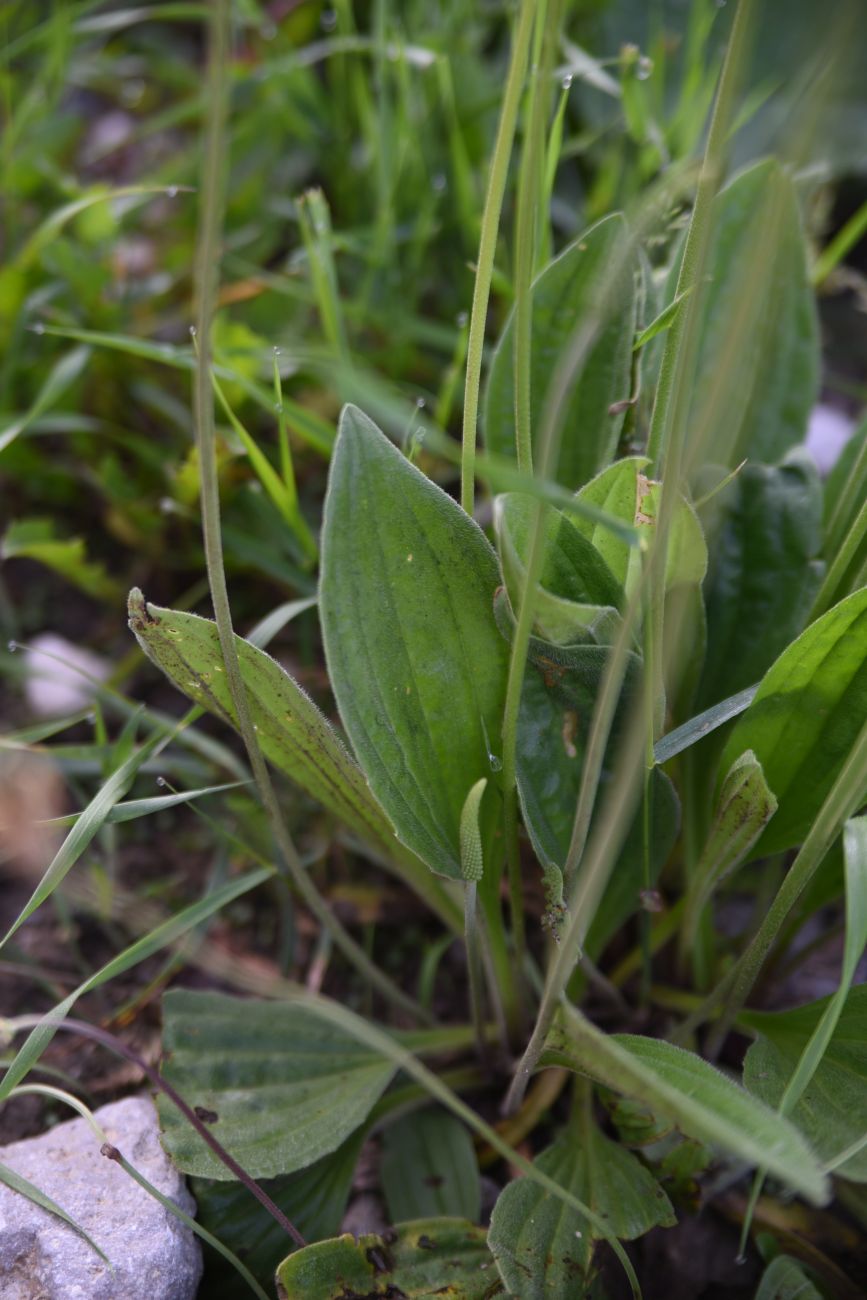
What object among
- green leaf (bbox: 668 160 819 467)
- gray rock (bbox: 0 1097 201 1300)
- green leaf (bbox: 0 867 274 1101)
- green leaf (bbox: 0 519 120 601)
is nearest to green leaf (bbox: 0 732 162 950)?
green leaf (bbox: 0 867 274 1101)

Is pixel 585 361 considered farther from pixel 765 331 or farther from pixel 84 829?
pixel 84 829

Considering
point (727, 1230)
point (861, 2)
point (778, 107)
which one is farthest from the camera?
point (778, 107)

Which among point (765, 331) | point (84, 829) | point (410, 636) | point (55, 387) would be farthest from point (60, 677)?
point (765, 331)

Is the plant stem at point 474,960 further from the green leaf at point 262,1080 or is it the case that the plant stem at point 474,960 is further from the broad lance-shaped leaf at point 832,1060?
the broad lance-shaped leaf at point 832,1060

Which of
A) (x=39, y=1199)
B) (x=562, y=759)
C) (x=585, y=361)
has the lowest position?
(x=39, y=1199)

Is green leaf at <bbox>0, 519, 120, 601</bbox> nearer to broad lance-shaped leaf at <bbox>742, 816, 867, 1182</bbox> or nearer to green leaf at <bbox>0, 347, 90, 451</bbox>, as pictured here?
green leaf at <bbox>0, 347, 90, 451</bbox>

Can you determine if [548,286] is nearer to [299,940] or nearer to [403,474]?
[403,474]

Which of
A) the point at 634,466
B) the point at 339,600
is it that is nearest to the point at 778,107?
the point at 634,466

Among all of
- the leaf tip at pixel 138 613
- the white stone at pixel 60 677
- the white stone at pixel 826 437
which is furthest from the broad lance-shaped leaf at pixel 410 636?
the white stone at pixel 826 437
